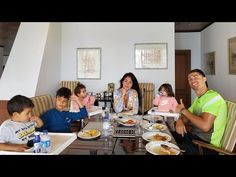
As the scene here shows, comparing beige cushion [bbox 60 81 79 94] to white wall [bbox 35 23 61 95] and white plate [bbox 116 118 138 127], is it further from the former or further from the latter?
white plate [bbox 116 118 138 127]

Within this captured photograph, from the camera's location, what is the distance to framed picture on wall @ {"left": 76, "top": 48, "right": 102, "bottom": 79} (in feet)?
14.9

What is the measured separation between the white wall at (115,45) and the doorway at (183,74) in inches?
61.0

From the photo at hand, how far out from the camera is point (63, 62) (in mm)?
4609

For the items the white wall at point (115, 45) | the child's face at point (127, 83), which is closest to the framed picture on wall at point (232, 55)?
the white wall at point (115, 45)

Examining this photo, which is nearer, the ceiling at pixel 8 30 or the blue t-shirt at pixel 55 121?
the blue t-shirt at pixel 55 121

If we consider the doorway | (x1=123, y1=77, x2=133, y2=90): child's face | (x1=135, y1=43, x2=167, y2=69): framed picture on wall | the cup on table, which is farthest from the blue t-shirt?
the doorway

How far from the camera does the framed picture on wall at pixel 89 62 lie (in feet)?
14.9

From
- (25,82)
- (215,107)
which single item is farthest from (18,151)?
(25,82)

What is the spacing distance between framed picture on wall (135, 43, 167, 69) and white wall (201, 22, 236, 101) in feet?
3.85

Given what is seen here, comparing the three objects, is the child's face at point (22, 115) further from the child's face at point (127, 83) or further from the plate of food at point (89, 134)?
the child's face at point (127, 83)

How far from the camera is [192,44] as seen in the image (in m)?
5.80

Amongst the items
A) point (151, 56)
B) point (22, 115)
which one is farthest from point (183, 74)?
point (22, 115)

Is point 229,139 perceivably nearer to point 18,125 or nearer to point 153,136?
point 153,136

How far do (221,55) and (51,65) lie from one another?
3.57 metres
